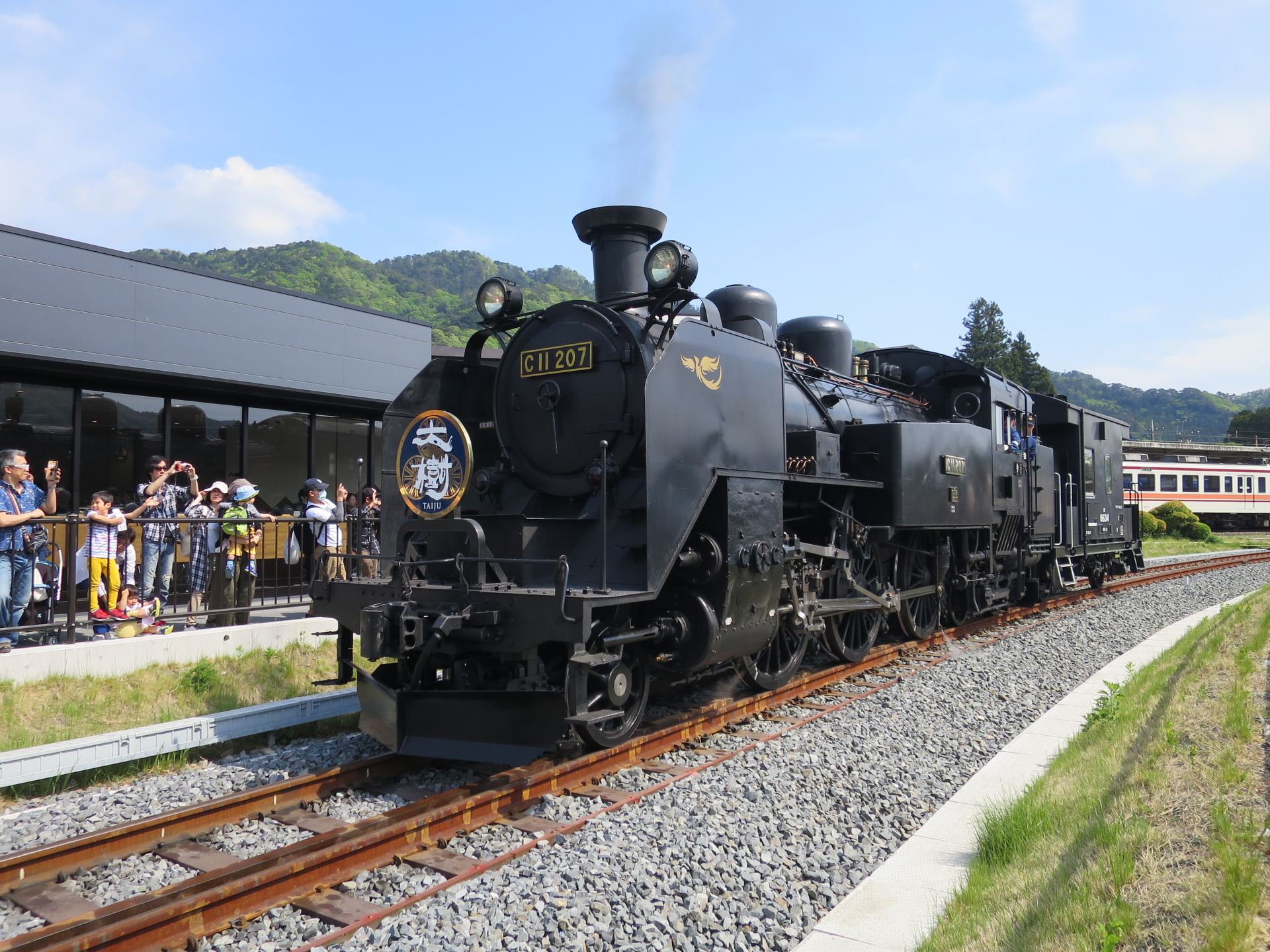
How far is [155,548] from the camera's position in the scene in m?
8.05

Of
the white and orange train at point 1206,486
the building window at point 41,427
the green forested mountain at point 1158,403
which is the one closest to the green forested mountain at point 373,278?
the white and orange train at point 1206,486

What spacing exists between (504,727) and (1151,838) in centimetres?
322

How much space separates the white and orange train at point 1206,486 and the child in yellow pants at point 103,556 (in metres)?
35.2

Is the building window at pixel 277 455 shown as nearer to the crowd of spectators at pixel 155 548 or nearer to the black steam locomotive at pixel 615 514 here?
the crowd of spectators at pixel 155 548

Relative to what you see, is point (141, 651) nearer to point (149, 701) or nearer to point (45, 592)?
point (149, 701)

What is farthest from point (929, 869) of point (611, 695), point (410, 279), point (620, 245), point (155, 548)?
point (410, 279)

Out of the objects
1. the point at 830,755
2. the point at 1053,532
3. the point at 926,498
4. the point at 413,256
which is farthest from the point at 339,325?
the point at 413,256

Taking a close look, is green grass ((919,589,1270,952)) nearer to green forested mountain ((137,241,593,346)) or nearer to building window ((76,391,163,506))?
building window ((76,391,163,506))

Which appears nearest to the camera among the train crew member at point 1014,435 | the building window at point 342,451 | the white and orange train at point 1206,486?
the train crew member at point 1014,435

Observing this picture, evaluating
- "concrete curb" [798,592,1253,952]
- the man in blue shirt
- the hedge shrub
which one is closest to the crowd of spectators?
the man in blue shirt

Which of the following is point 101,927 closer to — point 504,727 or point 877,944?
point 504,727

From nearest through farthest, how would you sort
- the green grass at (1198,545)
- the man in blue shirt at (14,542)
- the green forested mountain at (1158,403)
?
the man in blue shirt at (14,542), the green grass at (1198,545), the green forested mountain at (1158,403)

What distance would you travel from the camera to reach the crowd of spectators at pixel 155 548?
277 inches

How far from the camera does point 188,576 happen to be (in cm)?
849
